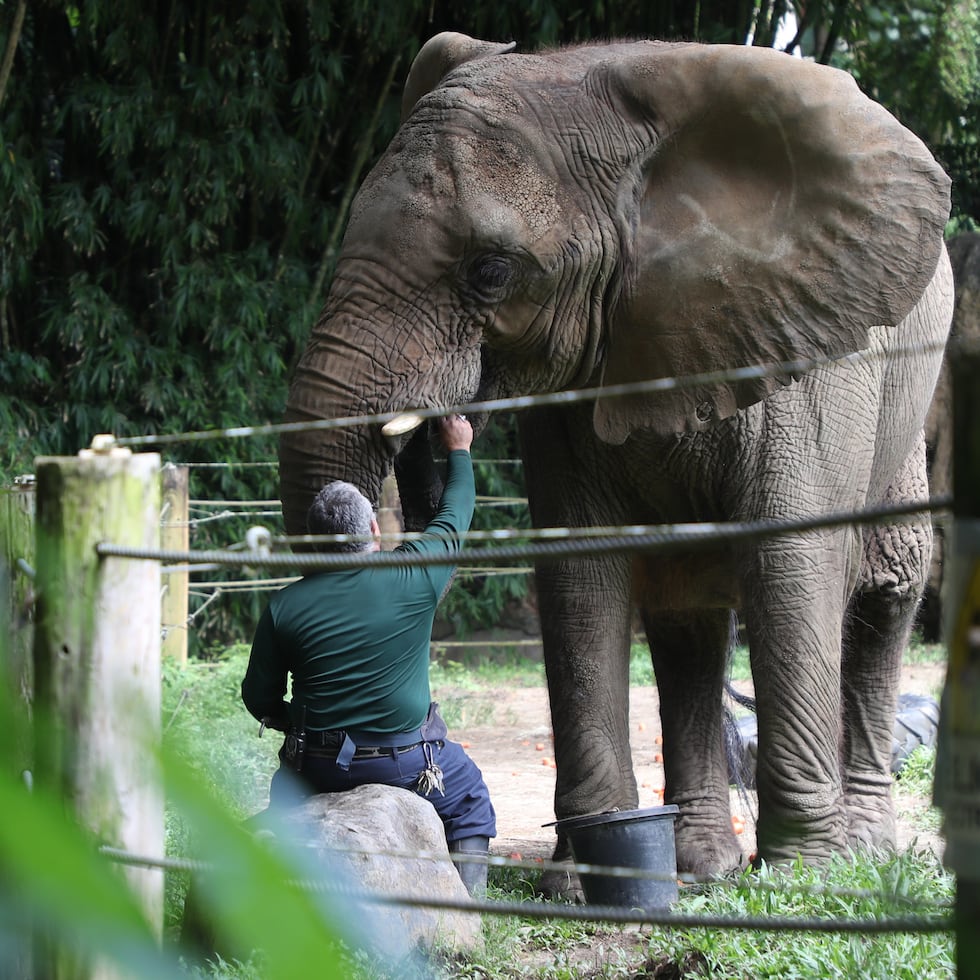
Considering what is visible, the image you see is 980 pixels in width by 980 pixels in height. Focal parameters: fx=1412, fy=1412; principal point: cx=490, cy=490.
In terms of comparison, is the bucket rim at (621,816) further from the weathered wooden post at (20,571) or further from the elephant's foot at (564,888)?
the weathered wooden post at (20,571)

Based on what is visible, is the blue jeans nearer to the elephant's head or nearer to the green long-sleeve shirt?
the green long-sleeve shirt

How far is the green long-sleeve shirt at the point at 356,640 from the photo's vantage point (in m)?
3.87

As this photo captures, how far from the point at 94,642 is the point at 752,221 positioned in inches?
115

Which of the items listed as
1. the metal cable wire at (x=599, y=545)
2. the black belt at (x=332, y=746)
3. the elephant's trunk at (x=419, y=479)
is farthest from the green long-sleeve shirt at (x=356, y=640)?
the metal cable wire at (x=599, y=545)

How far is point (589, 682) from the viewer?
4566 millimetres

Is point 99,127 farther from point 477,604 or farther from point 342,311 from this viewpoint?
point 342,311

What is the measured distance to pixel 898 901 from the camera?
1359 mm

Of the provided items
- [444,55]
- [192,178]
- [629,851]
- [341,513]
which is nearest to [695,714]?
[629,851]

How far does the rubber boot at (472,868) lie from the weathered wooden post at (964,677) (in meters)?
2.83

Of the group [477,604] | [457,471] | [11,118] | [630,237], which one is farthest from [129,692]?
[477,604]

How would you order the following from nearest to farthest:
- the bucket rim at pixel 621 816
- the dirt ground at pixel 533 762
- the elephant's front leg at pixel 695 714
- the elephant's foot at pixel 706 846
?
the bucket rim at pixel 621 816, the elephant's foot at pixel 706 846, the elephant's front leg at pixel 695 714, the dirt ground at pixel 533 762

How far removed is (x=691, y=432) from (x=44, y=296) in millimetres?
6979

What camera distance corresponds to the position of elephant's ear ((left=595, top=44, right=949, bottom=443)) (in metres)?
4.28

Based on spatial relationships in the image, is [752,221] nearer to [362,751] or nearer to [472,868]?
[362,751]
